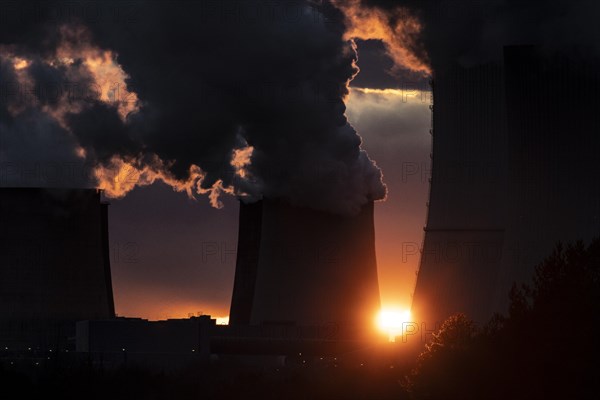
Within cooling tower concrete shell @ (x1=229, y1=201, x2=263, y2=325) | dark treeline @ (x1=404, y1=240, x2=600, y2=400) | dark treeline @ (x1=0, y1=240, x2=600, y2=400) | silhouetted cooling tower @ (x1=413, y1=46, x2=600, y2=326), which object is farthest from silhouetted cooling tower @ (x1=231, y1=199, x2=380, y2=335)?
dark treeline @ (x1=404, y1=240, x2=600, y2=400)

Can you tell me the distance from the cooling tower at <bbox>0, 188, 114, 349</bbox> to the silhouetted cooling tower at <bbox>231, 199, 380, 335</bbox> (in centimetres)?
582

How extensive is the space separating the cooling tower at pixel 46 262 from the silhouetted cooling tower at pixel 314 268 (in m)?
5.82

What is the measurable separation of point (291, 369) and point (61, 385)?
33.0ft

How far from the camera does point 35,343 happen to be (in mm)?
53188

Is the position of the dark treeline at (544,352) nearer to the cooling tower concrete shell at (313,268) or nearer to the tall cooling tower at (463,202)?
the tall cooling tower at (463,202)

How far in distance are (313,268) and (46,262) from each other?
29.0ft

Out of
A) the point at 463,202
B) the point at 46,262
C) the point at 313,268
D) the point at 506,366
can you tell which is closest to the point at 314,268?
the point at 313,268

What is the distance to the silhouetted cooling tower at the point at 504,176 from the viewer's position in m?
42.5

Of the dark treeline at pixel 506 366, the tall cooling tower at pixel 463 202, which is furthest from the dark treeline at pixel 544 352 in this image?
the tall cooling tower at pixel 463 202

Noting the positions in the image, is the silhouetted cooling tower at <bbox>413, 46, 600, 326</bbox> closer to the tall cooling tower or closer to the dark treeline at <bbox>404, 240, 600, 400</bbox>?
the tall cooling tower

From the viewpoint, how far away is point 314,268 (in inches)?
1912

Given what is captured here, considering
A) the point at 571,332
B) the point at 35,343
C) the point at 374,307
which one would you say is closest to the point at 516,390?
the point at 571,332

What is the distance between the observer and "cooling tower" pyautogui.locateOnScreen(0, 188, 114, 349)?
50.8m

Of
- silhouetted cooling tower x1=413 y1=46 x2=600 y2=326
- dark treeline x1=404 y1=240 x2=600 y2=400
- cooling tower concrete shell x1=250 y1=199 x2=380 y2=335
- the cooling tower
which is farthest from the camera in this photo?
the cooling tower
